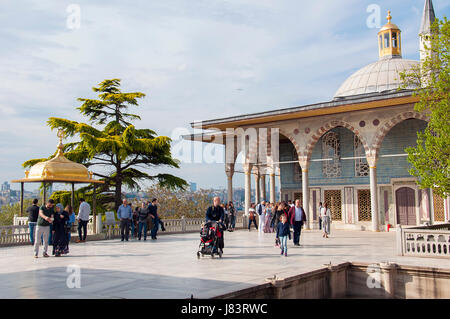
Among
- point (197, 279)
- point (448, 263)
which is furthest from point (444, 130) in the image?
point (197, 279)

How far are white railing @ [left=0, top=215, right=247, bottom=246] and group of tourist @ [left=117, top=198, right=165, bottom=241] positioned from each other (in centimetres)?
82

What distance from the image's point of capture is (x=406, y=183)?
16938 mm

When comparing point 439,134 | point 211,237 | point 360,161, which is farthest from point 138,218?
point 360,161

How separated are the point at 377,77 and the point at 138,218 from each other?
15.2 m

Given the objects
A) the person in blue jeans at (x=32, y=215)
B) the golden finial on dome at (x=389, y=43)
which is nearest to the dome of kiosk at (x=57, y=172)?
the person in blue jeans at (x=32, y=215)

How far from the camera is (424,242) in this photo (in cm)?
877

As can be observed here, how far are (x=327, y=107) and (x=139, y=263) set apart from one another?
10.3 m

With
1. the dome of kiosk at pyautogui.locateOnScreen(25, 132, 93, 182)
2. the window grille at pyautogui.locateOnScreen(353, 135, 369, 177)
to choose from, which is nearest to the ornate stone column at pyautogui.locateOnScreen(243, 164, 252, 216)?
the window grille at pyautogui.locateOnScreen(353, 135, 369, 177)

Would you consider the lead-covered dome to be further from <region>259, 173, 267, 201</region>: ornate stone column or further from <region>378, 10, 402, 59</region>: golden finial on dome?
<region>259, 173, 267, 201</region>: ornate stone column

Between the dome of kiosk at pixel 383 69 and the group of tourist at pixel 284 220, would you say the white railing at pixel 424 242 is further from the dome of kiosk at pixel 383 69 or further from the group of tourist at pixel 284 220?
the dome of kiosk at pixel 383 69

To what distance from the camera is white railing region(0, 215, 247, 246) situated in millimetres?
11820

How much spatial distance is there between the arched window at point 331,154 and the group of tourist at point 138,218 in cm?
889

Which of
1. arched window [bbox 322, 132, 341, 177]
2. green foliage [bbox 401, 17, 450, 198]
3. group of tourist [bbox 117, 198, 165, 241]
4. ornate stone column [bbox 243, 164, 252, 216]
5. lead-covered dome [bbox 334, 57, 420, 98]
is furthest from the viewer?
lead-covered dome [bbox 334, 57, 420, 98]

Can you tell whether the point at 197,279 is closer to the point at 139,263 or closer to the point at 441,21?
the point at 139,263
